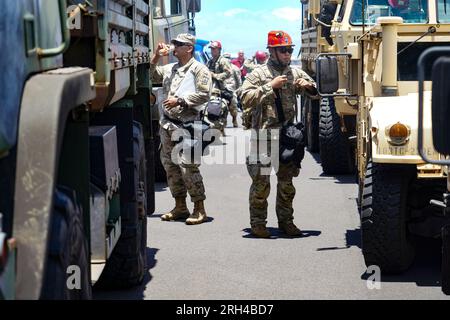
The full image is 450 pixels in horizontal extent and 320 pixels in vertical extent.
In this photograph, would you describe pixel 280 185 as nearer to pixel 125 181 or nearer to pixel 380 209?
pixel 380 209

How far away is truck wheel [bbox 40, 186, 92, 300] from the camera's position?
3543 millimetres

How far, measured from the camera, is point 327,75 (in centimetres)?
788

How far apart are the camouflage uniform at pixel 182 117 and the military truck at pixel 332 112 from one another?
154cm

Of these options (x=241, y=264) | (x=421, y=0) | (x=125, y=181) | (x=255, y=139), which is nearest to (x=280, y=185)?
(x=255, y=139)

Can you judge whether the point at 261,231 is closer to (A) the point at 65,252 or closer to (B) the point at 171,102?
(B) the point at 171,102

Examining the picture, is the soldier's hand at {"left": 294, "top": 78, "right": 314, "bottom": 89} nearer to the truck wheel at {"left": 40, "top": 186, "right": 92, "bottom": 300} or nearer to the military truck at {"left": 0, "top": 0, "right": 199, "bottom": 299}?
the military truck at {"left": 0, "top": 0, "right": 199, "bottom": 299}

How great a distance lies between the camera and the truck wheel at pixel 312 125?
14805 mm

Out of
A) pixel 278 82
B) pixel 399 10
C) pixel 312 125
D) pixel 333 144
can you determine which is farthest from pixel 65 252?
pixel 312 125

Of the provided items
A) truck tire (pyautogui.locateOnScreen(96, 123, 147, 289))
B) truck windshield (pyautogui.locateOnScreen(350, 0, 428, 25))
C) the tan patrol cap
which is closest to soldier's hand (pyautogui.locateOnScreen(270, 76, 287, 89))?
the tan patrol cap

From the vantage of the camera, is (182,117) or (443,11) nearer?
(443,11)

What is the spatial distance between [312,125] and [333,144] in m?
2.64

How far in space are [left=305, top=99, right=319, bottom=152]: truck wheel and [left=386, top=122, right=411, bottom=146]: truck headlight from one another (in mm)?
8011

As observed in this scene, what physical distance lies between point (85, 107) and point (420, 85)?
1.27 meters

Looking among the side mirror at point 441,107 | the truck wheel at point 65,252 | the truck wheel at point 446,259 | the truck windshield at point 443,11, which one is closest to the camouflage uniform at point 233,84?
the truck windshield at point 443,11
